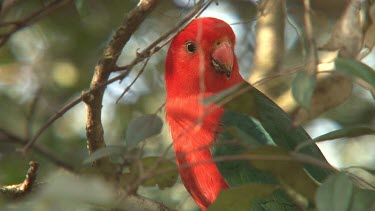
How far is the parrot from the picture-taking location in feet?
8.80

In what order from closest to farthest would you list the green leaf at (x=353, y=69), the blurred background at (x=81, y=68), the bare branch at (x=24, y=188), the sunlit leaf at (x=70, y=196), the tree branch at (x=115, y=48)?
the sunlit leaf at (x=70, y=196) → the green leaf at (x=353, y=69) → the bare branch at (x=24, y=188) → the tree branch at (x=115, y=48) → the blurred background at (x=81, y=68)

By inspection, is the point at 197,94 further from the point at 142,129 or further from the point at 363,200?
the point at 363,200

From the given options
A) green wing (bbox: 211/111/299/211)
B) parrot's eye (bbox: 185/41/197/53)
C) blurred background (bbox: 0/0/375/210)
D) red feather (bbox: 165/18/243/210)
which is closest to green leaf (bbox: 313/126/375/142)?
green wing (bbox: 211/111/299/211)

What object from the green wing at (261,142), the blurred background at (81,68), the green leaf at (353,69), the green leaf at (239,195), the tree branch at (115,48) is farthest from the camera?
the blurred background at (81,68)

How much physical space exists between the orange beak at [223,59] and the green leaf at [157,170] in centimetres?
71

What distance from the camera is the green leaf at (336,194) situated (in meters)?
1.45

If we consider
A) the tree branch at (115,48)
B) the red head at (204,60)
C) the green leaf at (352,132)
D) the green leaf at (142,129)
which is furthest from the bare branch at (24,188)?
the red head at (204,60)

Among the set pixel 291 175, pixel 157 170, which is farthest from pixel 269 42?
pixel 291 175

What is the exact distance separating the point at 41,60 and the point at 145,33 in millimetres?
550

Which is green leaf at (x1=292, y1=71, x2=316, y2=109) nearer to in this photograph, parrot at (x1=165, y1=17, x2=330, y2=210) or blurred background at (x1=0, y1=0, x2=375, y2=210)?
parrot at (x1=165, y1=17, x2=330, y2=210)

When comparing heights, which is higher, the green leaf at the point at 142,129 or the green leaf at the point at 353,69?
the green leaf at the point at 353,69

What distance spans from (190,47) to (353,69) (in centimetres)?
161

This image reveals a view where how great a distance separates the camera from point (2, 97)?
312 centimetres

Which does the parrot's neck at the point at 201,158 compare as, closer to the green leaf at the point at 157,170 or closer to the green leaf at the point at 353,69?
the green leaf at the point at 157,170
